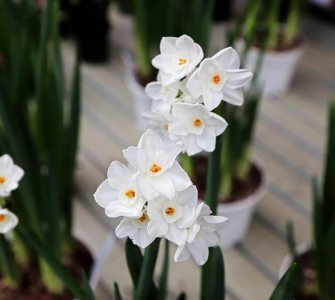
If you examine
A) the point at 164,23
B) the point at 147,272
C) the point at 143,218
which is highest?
the point at 143,218

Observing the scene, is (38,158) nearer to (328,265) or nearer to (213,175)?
(213,175)

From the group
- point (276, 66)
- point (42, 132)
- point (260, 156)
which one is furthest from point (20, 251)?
point (276, 66)

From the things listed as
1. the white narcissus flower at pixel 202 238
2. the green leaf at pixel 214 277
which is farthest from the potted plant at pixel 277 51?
the white narcissus flower at pixel 202 238

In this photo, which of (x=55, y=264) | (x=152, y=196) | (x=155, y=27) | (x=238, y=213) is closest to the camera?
(x=152, y=196)

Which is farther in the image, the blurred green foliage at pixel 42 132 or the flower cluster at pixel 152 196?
the blurred green foliage at pixel 42 132

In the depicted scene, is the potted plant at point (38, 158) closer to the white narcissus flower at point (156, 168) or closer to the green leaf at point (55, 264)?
the green leaf at point (55, 264)

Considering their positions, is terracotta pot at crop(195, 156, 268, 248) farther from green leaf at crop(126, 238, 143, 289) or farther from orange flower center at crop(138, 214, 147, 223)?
orange flower center at crop(138, 214, 147, 223)
